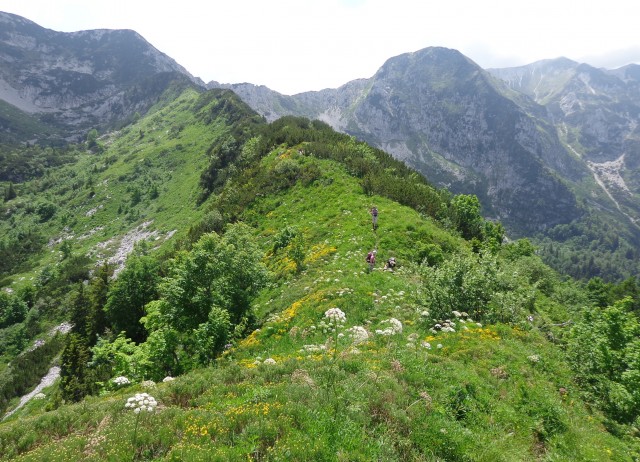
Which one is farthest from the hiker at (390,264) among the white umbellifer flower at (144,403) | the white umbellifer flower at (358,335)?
the white umbellifer flower at (144,403)

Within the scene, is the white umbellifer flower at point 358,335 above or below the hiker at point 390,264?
above

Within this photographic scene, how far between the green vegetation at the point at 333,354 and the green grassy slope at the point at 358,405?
2.2 inches

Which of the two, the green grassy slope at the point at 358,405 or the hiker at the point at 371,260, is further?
the hiker at the point at 371,260

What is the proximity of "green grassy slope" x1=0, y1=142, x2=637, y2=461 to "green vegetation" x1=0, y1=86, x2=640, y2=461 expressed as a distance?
6cm

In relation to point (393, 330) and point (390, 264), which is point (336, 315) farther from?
point (390, 264)

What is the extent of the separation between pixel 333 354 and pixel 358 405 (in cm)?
417

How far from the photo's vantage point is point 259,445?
25.5ft

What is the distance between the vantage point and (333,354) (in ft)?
43.7

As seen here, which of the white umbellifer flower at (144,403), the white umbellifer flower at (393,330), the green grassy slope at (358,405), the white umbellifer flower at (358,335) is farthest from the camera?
the white umbellifer flower at (393,330)

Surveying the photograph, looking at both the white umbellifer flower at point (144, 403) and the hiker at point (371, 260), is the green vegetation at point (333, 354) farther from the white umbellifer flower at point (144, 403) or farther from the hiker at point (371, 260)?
the hiker at point (371, 260)

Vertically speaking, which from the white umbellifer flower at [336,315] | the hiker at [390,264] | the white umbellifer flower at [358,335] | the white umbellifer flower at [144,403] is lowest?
the hiker at [390,264]

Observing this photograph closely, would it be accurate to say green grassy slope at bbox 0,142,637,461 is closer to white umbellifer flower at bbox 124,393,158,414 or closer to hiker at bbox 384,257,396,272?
white umbellifer flower at bbox 124,393,158,414

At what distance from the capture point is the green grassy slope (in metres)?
8.06

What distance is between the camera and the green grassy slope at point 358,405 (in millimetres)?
8062
